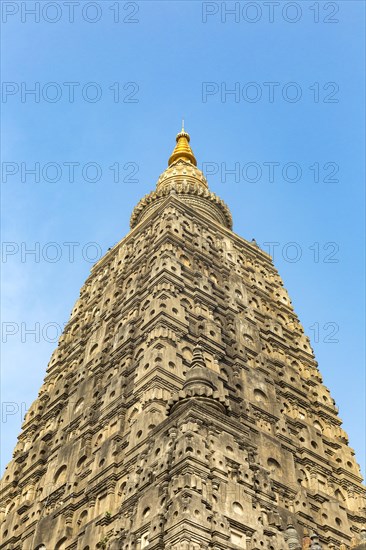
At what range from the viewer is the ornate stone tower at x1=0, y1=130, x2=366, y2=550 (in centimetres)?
1928

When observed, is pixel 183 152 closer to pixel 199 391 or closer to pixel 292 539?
pixel 199 391

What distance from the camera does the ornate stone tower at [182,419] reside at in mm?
19281

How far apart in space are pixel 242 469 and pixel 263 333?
11.7 m

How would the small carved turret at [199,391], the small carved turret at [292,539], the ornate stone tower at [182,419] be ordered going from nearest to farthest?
1. the ornate stone tower at [182,419]
2. the small carved turret at [292,539]
3. the small carved turret at [199,391]

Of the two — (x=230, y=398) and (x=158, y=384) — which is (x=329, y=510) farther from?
(x=158, y=384)


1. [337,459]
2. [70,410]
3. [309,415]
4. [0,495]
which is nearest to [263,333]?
[309,415]

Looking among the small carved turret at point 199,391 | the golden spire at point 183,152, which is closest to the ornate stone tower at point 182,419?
the small carved turret at point 199,391

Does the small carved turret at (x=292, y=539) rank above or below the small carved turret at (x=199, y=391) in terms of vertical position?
below

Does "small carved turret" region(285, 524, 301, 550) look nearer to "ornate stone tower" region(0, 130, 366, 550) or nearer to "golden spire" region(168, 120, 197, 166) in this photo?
"ornate stone tower" region(0, 130, 366, 550)

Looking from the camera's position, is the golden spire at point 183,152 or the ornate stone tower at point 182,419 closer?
the ornate stone tower at point 182,419

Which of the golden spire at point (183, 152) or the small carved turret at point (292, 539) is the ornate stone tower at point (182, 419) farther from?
the golden spire at point (183, 152)

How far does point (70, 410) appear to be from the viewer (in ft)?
94.2

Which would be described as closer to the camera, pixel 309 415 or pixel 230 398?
pixel 230 398

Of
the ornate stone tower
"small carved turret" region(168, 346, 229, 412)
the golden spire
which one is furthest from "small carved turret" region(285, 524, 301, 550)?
the golden spire
